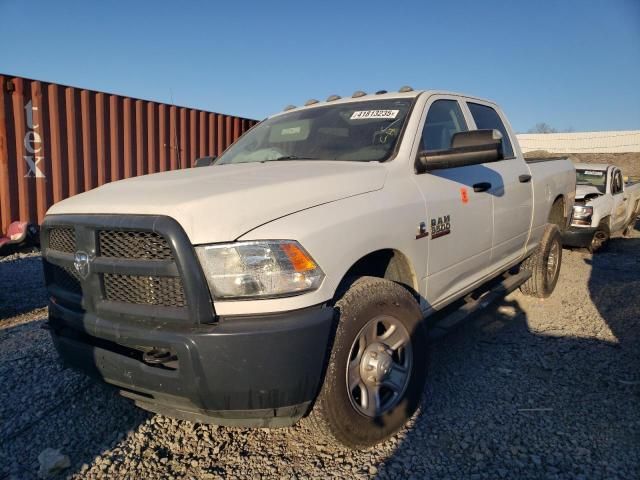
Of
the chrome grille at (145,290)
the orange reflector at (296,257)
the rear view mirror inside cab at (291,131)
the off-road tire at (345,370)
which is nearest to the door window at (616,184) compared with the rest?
the rear view mirror inside cab at (291,131)

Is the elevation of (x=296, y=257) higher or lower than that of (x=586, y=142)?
lower

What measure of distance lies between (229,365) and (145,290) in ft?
1.73

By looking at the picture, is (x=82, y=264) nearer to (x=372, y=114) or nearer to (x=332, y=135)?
(x=332, y=135)

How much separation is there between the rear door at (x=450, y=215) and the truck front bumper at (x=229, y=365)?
114cm

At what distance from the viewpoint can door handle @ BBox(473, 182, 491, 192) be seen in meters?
3.39

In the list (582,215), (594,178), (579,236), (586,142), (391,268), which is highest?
(586,142)

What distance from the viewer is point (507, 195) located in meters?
3.87

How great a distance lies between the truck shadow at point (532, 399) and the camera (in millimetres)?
2314

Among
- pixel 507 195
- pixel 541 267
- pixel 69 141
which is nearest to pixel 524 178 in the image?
pixel 507 195

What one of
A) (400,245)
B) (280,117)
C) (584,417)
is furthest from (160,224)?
(584,417)

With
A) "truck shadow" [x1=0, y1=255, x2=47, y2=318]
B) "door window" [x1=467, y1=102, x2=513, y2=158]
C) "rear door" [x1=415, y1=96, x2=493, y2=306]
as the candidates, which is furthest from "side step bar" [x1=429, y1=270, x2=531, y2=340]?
"truck shadow" [x1=0, y1=255, x2=47, y2=318]

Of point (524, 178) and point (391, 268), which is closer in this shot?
point (391, 268)

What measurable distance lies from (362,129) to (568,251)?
6.83 metres

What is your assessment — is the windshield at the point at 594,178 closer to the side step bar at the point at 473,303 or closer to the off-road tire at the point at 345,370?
the side step bar at the point at 473,303
